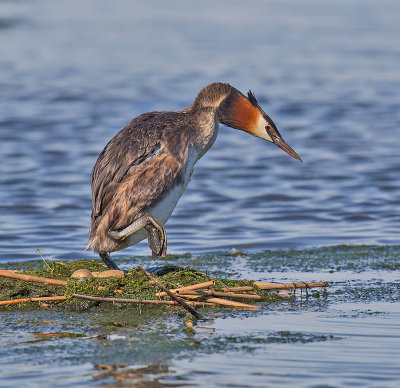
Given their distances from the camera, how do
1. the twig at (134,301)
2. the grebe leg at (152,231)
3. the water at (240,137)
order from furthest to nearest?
1. the grebe leg at (152,231)
2. the water at (240,137)
3. the twig at (134,301)

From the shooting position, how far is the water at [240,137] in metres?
6.95

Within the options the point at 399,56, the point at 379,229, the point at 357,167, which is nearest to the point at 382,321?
the point at 379,229

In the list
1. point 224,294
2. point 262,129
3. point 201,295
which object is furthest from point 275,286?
point 262,129

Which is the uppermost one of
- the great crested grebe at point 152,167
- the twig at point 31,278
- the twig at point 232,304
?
the great crested grebe at point 152,167

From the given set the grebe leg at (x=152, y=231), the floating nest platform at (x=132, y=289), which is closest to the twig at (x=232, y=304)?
the floating nest platform at (x=132, y=289)

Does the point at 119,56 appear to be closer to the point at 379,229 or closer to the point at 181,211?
the point at 181,211

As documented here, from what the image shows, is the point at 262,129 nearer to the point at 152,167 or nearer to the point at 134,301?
the point at 152,167

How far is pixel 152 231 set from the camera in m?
7.17

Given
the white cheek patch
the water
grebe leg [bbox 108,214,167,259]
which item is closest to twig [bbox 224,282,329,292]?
the water

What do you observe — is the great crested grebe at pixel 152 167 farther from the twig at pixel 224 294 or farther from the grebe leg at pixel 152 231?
the twig at pixel 224 294

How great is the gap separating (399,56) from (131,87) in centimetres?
788

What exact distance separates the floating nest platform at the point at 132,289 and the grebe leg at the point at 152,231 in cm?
25

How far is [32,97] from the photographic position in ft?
65.1

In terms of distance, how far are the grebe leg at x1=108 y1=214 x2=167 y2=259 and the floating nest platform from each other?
0.81ft
